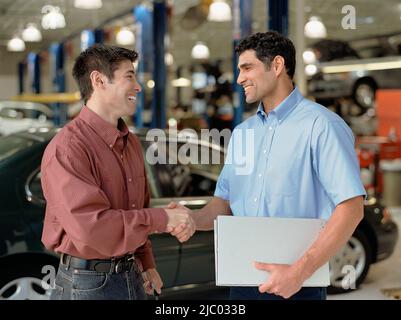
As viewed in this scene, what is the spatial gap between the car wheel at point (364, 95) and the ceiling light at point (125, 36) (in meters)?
5.93

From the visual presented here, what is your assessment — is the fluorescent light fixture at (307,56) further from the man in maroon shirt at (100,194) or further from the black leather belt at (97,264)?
the black leather belt at (97,264)

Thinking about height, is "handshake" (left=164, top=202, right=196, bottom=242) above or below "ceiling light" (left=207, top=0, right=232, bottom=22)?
below

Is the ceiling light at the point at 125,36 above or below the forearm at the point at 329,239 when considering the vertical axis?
above

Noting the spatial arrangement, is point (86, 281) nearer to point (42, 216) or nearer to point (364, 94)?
point (42, 216)

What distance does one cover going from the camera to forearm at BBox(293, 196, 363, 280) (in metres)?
1.63

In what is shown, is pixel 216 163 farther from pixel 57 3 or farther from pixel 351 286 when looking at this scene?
pixel 57 3

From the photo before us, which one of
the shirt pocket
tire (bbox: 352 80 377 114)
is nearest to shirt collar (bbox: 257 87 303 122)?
A: the shirt pocket

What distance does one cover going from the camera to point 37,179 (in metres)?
3.31

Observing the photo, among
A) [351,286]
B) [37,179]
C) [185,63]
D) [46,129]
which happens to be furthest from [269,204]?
[185,63]

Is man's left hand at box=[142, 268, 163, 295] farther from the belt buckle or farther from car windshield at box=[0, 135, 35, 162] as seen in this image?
car windshield at box=[0, 135, 35, 162]

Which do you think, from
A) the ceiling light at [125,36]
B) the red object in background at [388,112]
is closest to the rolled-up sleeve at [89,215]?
the ceiling light at [125,36]

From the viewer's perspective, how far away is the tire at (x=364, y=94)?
13.9 m

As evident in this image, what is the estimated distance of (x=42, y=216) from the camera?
323cm

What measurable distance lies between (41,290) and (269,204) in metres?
1.80
